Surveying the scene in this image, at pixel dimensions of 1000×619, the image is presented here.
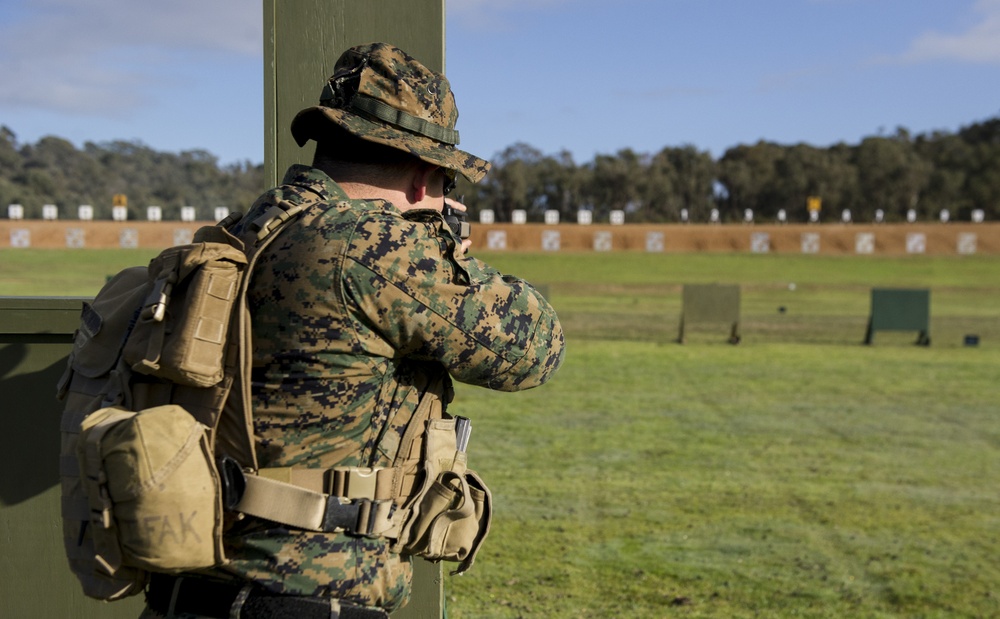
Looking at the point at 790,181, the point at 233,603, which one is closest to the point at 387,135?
the point at 233,603

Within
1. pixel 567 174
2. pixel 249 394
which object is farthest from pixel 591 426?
pixel 567 174

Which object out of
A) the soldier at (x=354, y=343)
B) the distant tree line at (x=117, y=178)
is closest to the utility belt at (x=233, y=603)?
the soldier at (x=354, y=343)

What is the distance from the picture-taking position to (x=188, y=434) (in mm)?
2068

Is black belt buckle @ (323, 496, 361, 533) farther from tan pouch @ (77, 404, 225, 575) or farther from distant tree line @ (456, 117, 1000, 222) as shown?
distant tree line @ (456, 117, 1000, 222)

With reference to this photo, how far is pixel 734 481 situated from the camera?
756 centimetres

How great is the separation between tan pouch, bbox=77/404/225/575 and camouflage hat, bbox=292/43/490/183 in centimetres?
71

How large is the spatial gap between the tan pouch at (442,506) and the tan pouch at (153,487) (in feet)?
1.47

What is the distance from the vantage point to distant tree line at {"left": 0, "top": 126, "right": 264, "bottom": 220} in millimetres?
4363

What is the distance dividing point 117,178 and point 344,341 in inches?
130

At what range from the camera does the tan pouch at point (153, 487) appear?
201 centimetres

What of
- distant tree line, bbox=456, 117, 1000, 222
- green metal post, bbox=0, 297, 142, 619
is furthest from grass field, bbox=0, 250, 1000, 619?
distant tree line, bbox=456, 117, 1000, 222

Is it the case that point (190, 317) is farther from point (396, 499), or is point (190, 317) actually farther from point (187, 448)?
point (396, 499)

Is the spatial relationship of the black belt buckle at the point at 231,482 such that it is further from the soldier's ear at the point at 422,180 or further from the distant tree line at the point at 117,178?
the distant tree line at the point at 117,178

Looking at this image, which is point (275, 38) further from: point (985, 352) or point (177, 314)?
point (985, 352)
